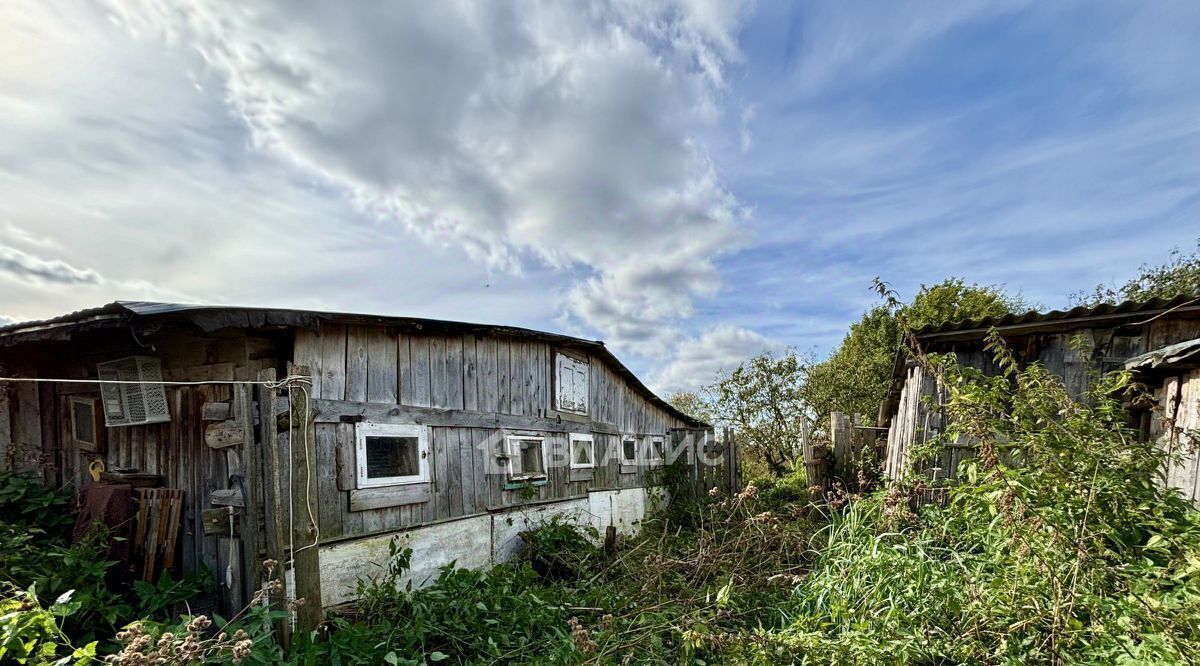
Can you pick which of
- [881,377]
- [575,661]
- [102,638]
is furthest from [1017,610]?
[881,377]

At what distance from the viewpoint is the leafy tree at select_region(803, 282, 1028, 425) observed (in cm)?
1709

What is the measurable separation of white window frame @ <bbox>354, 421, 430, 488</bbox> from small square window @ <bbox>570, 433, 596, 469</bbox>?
A: 3.37 meters

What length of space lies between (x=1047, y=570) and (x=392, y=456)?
5.73 metres

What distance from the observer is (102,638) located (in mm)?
4453

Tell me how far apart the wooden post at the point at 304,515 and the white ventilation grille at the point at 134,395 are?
1.73 m

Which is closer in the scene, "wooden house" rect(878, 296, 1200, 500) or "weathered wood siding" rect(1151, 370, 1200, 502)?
"weathered wood siding" rect(1151, 370, 1200, 502)

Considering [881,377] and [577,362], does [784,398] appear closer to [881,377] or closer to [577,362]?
[881,377]

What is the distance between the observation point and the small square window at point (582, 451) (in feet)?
31.1

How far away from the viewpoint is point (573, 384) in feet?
31.8

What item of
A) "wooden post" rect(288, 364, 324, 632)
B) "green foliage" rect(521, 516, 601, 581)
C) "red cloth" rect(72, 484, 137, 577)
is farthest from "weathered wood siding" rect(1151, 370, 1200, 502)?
"red cloth" rect(72, 484, 137, 577)

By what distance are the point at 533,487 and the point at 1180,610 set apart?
22.1ft

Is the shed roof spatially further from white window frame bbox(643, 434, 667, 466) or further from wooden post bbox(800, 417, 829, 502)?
white window frame bbox(643, 434, 667, 466)

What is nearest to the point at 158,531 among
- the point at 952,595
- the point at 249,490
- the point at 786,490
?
the point at 249,490

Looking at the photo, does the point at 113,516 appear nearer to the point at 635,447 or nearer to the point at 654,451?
the point at 635,447
